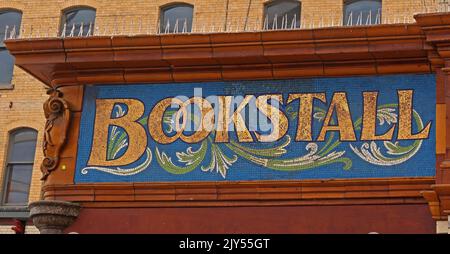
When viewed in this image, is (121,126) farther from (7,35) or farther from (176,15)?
(7,35)

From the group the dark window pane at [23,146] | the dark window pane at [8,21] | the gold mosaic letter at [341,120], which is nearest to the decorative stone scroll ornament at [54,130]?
the gold mosaic letter at [341,120]

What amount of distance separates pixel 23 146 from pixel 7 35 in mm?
2929

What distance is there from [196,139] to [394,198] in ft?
11.7

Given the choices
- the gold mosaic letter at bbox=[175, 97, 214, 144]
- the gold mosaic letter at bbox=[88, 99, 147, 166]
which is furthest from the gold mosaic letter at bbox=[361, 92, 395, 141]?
the gold mosaic letter at bbox=[88, 99, 147, 166]

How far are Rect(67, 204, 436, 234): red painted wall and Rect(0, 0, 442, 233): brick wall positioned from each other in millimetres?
6462

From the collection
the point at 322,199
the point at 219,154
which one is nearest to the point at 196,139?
the point at 219,154

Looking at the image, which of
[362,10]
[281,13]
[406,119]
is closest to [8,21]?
[281,13]

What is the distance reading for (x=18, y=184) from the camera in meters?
25.2

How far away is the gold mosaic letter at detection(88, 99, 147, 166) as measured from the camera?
18766mm

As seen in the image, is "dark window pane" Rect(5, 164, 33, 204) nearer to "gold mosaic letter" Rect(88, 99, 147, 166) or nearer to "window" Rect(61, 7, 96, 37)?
"window" Rect(61, 7, 96, 37)
